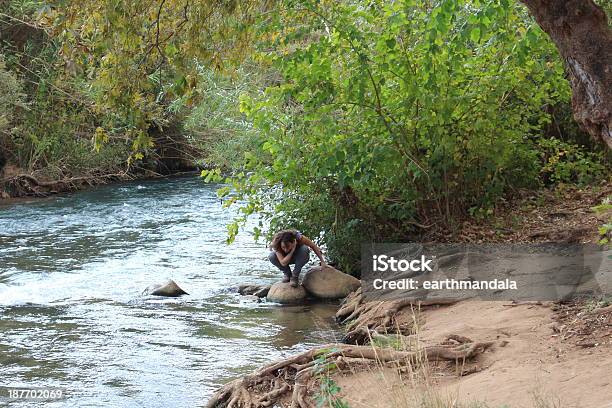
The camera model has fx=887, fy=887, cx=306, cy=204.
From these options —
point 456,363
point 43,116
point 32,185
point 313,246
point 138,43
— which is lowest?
point 32,185

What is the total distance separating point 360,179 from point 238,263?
4.46 m

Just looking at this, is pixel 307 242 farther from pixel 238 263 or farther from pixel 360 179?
pixel 238 263

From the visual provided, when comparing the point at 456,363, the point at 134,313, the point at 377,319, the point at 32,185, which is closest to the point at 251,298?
the point at 134,313

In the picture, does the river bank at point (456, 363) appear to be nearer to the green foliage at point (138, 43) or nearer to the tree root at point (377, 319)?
the tree root at point (377, 319)

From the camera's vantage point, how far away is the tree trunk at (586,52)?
21.6 ft

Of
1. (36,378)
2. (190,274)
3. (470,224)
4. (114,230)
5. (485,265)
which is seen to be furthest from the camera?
(114,230)

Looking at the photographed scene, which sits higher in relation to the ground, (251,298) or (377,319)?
(377,319)

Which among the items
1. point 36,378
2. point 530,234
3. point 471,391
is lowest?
point 36,378

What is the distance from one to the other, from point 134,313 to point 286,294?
2.12 metres

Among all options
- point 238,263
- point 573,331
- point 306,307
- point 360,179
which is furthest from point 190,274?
point 573,331

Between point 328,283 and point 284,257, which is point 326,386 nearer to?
point 328,283

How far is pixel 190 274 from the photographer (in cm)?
1447

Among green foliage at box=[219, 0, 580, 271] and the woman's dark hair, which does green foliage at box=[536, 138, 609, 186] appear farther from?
the woman's dark hair

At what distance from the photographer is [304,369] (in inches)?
316
